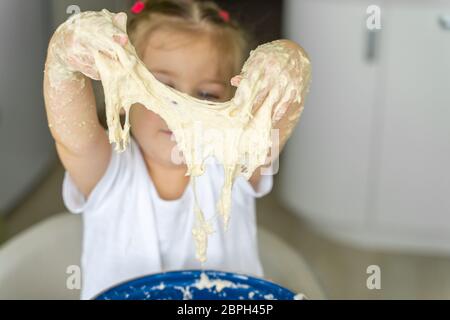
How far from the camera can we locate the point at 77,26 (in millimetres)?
549

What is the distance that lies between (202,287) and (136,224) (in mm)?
133

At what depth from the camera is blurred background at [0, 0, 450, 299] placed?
1490mm

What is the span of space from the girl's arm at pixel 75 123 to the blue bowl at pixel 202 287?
152mm

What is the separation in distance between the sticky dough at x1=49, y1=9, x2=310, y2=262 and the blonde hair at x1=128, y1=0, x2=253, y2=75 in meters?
0.32

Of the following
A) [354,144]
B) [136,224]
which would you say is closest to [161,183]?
[136,224]

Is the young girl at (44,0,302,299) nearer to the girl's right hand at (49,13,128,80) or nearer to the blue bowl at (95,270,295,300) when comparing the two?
the blue bowl at (95,270,295,300)

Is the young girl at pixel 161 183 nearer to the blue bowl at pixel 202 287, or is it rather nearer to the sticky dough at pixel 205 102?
the blue bowl at pixel 202 287

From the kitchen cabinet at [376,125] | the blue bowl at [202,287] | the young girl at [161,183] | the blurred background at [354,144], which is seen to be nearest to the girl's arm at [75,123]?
the young girl at [161,183]

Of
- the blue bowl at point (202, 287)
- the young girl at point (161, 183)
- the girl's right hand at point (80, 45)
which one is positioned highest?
the girl's right hand at point (80, 45)

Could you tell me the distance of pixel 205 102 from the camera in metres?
0.57

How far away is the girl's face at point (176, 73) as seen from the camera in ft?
2.76

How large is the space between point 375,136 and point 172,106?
3.56ft

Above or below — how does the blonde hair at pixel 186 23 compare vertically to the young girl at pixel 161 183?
above

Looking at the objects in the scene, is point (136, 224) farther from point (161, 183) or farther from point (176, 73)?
point (176, 73)
